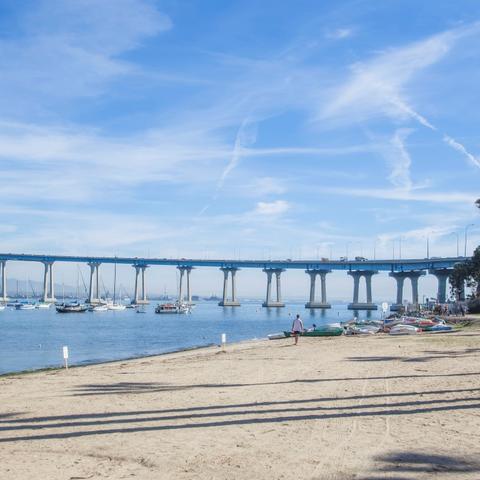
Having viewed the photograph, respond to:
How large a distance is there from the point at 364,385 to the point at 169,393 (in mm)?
5622

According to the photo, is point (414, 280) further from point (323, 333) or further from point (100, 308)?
point (323, 333)

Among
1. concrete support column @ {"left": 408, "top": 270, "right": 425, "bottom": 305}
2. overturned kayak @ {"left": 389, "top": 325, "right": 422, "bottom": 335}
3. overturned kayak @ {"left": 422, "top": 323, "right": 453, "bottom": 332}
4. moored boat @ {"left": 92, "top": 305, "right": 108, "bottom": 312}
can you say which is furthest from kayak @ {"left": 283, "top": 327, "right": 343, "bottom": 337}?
moored boat @ {"left": 92, "top": 305, "right": 108, "bottom": 312}

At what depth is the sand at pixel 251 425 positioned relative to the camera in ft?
33.2

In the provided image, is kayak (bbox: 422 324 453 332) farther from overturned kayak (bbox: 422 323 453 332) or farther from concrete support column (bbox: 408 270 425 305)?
concrete support column (bbox: 408 270 425 305)

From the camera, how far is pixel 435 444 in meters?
11.3

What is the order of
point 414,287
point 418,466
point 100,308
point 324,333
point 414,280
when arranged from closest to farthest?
1. point 418,466
2. point 324,333
3. point 414,287
4. point 414,280
5. point 100,308

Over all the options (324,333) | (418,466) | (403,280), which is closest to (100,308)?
(403,280)

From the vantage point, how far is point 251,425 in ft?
43.9

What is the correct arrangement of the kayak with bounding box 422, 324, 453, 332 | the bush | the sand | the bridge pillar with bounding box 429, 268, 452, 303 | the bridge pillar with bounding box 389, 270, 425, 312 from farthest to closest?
the bridge pillar with bounding box 389, 270, 425, 312
the bridge pillar with bounding box 429, 268, 452, 303
the bush
the kayak with bounding box 422, 324, 453, 332
the sand

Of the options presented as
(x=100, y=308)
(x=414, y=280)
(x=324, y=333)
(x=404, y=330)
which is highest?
(x=414, y=280)

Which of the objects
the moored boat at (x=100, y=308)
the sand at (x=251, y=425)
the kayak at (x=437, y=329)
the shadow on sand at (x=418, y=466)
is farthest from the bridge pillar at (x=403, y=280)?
the shadow on sand at (x=418, y=466)

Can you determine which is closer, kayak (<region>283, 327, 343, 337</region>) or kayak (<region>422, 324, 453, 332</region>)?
kayak (<region>283, 327, 343, 337</region>)

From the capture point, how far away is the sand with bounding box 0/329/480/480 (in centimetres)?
1013

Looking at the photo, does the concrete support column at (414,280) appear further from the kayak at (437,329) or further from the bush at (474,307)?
the kayak at (437,329)
